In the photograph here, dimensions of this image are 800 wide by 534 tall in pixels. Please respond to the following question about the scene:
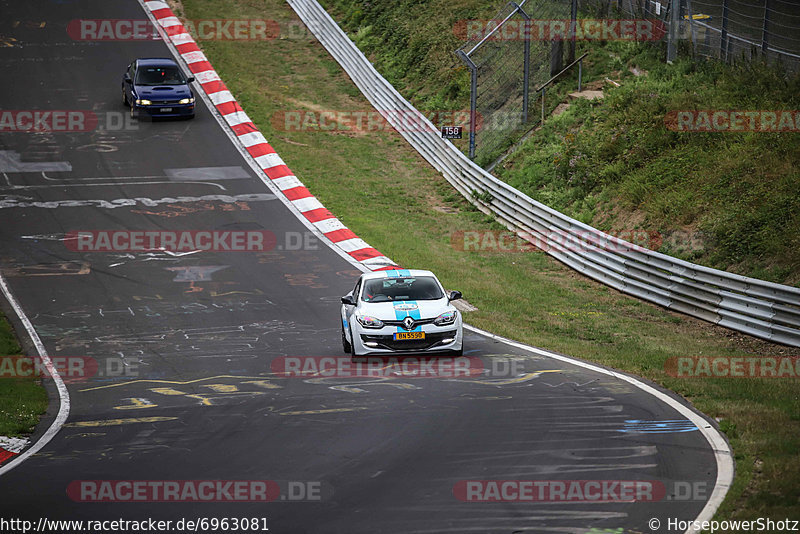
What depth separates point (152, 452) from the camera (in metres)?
10.5

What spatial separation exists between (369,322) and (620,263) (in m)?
Result: 8.02

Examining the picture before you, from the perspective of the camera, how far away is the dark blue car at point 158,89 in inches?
1212

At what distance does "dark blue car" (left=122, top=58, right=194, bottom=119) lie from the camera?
3080 cm

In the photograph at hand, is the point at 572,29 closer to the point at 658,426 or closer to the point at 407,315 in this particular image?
the point at 407,315

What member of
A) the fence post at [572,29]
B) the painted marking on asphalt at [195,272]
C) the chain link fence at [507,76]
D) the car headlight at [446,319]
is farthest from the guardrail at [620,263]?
the painted marking on asphalt at [195,272]

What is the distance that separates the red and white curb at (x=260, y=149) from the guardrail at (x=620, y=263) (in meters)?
4.36

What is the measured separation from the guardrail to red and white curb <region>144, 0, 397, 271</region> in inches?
172

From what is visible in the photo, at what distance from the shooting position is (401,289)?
15.4 meters

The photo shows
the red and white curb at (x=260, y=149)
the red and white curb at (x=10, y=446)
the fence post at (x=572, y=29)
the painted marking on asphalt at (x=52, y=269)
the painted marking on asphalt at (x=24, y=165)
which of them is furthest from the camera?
the painted marking on asphalt at (x=24, y=165)

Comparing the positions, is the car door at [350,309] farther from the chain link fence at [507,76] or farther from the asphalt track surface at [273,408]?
the chain link fence at [507,76]

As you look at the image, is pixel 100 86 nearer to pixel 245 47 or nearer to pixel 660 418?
pixel 245 47

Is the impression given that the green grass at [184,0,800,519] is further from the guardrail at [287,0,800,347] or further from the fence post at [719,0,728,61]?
the fence post at [719,0,728,61]

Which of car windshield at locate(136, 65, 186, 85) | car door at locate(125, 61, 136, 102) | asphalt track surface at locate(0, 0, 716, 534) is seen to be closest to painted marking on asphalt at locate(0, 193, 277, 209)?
asphalt track surface at locate(0, 0, 716, 534)

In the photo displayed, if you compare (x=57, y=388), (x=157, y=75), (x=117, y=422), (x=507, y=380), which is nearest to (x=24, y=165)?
(x=157, y=75)
